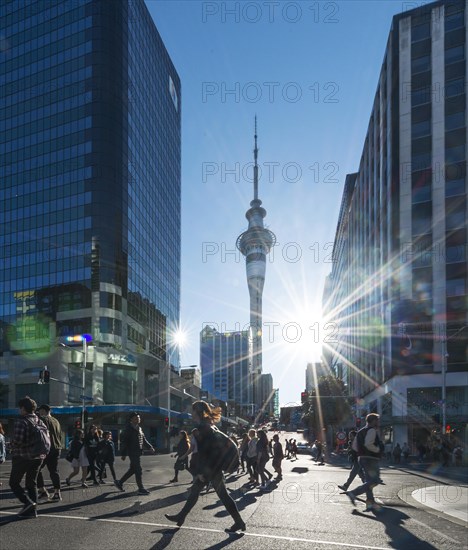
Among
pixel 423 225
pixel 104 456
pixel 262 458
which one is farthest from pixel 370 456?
pixel 423 225

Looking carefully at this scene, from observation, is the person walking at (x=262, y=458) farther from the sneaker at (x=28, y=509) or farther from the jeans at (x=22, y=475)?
the jeans at (x=22, y=475)

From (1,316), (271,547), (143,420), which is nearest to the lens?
(271,547)

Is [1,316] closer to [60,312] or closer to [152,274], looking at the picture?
[60,312]

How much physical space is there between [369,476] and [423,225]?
43.7 m

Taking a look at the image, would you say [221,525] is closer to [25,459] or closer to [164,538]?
[164,538]

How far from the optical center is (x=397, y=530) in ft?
25.7

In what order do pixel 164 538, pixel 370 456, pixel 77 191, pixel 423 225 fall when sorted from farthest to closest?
pixel 77 191 → pixel 423 225 → pixel 370 456 → pixel 164 538

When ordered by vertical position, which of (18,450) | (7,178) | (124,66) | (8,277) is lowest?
(18,450)

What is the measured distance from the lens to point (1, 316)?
76562 mm

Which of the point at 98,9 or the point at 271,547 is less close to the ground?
the point at 98,9

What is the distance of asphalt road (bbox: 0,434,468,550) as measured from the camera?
680cm

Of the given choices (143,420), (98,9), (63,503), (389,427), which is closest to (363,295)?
(389,427)

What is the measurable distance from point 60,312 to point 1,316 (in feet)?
35.6

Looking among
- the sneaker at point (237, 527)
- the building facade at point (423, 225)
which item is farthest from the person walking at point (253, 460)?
the building facade at point (423, 225)
